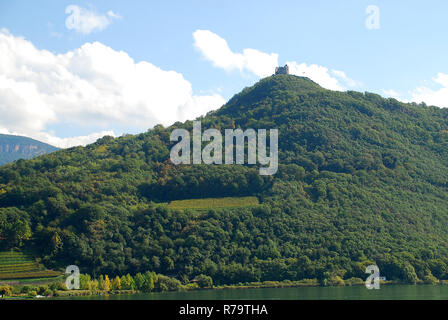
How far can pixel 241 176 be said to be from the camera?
129375mm

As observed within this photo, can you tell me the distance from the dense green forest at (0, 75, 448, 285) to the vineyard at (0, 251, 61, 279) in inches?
91.8

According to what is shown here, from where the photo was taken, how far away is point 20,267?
307 ft

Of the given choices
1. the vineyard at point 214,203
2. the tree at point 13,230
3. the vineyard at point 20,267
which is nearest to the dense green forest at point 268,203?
the tree at point 13,230

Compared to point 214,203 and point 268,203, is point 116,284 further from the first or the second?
point 268,203

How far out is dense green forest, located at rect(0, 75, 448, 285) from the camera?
330 ft

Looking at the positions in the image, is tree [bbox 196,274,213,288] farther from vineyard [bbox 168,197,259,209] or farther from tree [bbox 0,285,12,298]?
tree [bbox 0,285,12,298]

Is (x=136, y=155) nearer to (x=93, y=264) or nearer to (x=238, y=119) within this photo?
(x=238, y=119)

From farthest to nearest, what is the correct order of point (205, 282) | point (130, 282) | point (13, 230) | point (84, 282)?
point (13, 230) → point (205, 282) → point (130, 282) → point (84, 282)

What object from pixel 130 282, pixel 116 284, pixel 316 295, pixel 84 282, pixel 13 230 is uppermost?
pixel 13 230

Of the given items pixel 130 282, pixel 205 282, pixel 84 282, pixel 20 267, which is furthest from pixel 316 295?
pixel 20 267

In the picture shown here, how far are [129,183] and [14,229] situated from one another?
124 feet

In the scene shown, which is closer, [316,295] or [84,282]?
[316,295]

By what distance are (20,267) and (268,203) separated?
51965 mm
